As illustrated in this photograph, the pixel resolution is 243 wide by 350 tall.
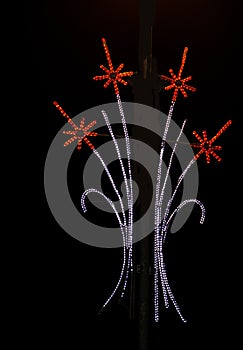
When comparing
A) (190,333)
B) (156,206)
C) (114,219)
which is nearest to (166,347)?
(190,333)

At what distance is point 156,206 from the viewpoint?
9.91 feet

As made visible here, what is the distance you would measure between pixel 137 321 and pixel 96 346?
1.06 meters

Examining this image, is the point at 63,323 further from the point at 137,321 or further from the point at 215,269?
the point at 215,269

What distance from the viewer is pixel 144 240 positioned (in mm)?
3023

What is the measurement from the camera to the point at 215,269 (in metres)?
4.44

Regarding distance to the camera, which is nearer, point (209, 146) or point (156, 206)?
point (156, 206)

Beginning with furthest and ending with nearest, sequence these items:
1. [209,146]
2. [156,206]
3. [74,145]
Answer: [74,145] → [209,146] → [156,206]

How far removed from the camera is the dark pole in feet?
9.89

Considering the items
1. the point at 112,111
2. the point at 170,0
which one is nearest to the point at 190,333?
the point at 112,111

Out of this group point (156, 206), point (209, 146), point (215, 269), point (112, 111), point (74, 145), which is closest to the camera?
point (156, 206)

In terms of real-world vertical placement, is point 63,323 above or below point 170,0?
below

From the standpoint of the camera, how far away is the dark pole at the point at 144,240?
3.02m

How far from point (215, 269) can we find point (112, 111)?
2.05 m

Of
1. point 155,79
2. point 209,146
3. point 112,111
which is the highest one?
point 112,111
